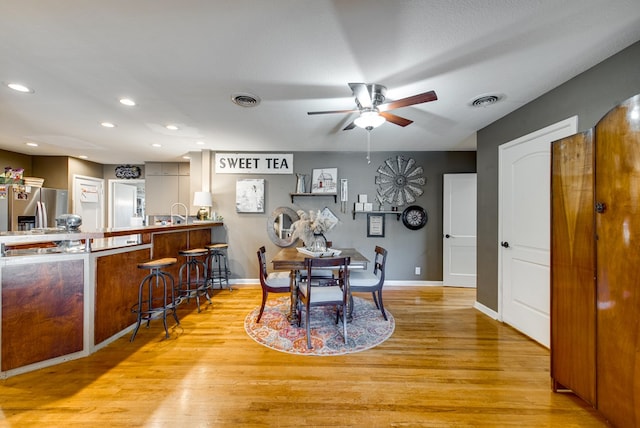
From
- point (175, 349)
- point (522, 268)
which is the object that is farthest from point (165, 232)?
point (522, 268)

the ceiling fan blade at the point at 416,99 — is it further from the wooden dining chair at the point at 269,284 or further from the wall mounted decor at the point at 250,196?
the wall mounted decor at the point at 250,196

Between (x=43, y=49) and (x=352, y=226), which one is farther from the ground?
(x=43, y=49)

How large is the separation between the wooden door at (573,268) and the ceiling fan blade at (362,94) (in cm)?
139

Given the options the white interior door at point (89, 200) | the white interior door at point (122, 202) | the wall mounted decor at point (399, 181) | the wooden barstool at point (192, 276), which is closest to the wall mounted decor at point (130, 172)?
the white interior door at point (122, 202)

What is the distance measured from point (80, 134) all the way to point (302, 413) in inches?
183

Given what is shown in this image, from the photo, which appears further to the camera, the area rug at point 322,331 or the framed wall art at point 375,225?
the framed wall art at point 375,225

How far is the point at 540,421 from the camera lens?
1527 mm

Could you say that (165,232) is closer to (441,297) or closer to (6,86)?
(6,86)

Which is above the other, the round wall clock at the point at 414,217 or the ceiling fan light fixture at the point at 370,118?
the ceiling fan light fixture at the point at 370,118

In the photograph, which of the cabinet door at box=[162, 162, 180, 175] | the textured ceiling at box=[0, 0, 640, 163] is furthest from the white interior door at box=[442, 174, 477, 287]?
the cabinet door at box=[162, 162, 180, 175]

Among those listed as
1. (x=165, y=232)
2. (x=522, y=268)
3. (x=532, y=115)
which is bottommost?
(x=522, y=268)

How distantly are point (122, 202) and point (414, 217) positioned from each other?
7046 mm

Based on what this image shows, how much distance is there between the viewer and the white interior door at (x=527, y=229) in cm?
238

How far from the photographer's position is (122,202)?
20.4 ft
